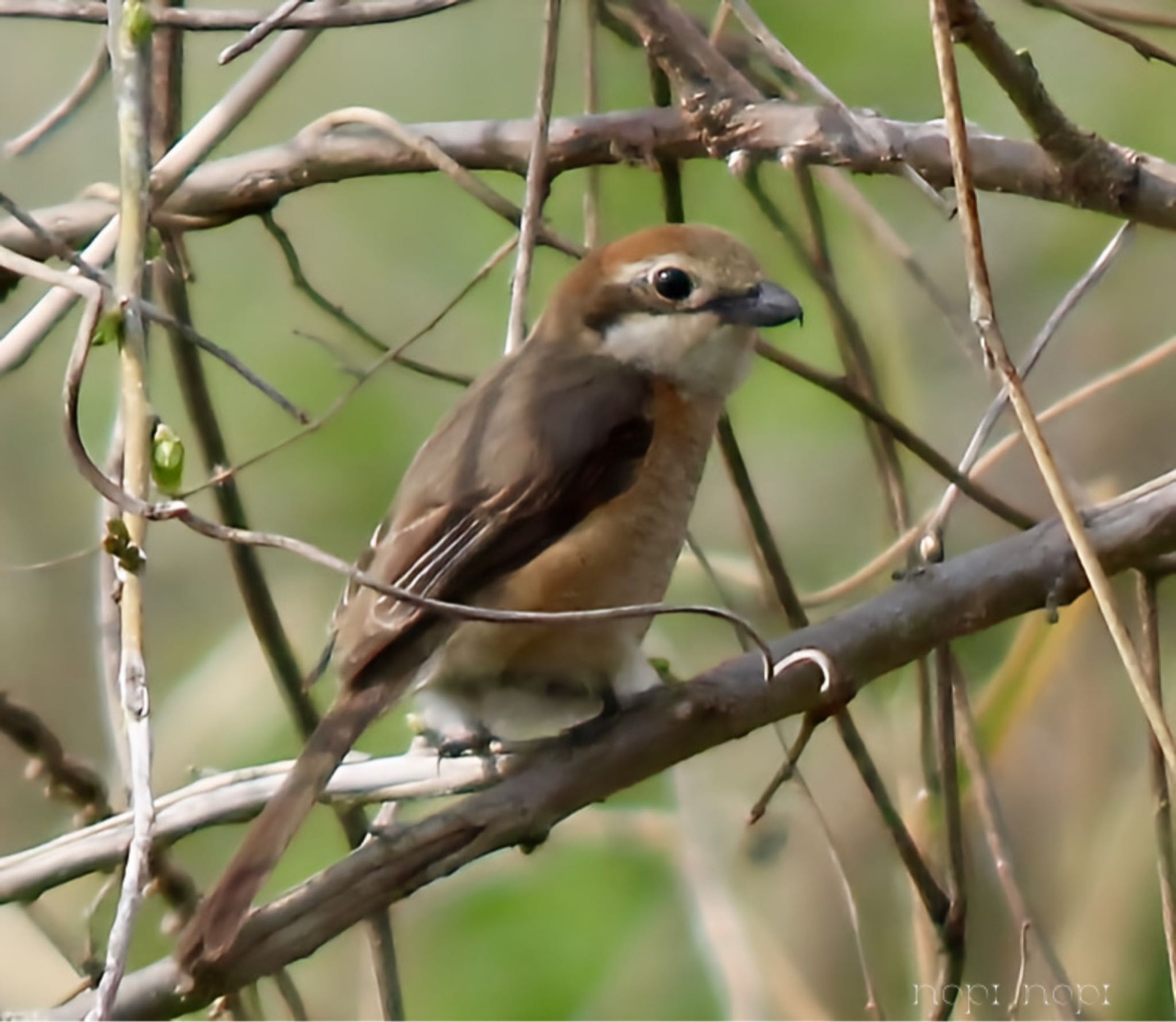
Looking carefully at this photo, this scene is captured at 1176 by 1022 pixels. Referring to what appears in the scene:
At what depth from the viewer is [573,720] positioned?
98.6 inches

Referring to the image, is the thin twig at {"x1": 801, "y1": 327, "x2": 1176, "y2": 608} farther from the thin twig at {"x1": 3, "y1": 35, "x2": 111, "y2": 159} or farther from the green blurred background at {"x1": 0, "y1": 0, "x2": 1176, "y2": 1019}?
the thin twig at {"x1": 3, "y1": 35, "x2": 111, "y2": 159}

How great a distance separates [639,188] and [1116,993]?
6.90ft

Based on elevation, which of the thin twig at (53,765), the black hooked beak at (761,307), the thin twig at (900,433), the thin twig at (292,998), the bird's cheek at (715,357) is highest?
the black hooked beak at (761,307)

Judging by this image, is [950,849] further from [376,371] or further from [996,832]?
[376,371]

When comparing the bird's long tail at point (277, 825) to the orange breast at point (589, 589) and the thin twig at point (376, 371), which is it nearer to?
the orange breast at point (589, 589)

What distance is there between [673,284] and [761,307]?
17cm

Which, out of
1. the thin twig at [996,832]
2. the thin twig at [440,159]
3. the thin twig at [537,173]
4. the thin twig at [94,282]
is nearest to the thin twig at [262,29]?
the thin twig at [94,282]

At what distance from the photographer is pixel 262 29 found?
1707 millimetres

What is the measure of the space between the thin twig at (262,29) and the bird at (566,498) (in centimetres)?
75

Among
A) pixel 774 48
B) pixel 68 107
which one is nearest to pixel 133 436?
pixel 774 48

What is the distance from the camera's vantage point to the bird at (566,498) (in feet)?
7.45

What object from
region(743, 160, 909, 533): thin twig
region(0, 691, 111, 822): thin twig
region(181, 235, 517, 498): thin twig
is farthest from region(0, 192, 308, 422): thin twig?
region(743, 160, 909, 533): thin twig

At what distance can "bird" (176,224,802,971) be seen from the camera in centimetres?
227

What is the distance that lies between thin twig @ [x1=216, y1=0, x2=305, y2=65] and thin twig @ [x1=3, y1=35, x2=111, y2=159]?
0.78 meters
